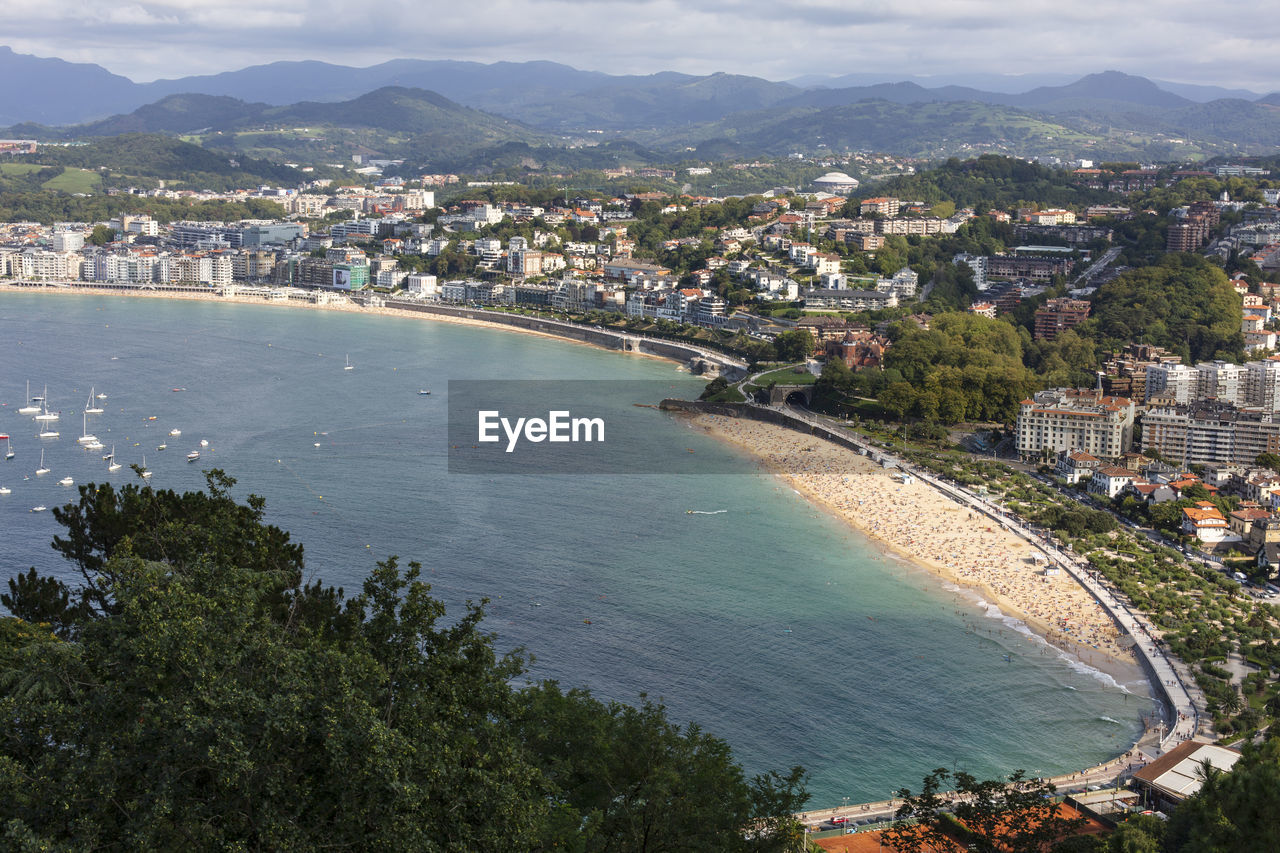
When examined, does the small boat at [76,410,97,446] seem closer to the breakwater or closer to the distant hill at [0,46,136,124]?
the breakwater

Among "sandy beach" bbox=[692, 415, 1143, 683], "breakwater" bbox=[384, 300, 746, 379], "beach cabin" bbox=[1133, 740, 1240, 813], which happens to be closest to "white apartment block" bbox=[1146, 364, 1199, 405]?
"sandy beach" bbox=[692, 415, 1143, 683]

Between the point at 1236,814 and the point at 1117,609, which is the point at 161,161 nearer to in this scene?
the point at 1117,609

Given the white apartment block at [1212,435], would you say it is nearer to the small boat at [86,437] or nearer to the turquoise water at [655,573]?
the turquoise water at [655,573]

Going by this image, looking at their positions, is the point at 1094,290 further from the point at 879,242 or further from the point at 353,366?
the point at 353,366

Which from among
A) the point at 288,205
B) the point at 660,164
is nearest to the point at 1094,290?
the point at 288,205

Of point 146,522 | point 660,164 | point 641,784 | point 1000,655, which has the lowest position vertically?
point 1000,655

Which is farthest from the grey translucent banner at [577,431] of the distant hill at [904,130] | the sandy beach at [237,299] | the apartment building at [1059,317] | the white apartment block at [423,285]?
the distant hill at [904,130]
